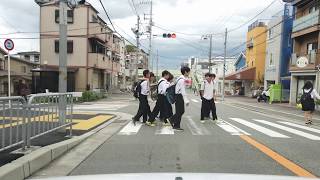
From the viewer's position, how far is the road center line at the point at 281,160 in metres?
6.49

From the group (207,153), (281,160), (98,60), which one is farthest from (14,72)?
(281,160)

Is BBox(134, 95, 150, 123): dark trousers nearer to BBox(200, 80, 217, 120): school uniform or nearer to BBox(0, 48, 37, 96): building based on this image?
BBox(200, 80, 217, 120): school uniform

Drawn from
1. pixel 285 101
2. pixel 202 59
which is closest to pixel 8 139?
pixel 285 101

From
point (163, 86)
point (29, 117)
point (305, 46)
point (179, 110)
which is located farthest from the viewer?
point (305, 46)

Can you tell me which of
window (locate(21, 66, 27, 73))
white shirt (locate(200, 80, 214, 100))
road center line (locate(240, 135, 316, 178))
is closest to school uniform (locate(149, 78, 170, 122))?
white shirt (locate(200, 80, 214, 100))

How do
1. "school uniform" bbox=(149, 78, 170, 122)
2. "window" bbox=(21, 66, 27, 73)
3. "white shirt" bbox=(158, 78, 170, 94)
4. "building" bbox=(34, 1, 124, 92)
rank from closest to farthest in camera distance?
"white shirt" bbox=(158, 78, 170, 94)
"school uniform" bbox=(149, 78, 170, 122)
"building" bbox=(34, 1, 124, 92)
"window" bbox=(21, 66, 27, 73)

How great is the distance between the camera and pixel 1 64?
41.9 metres

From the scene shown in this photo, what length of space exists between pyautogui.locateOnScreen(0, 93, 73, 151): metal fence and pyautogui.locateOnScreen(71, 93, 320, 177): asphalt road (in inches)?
43.4

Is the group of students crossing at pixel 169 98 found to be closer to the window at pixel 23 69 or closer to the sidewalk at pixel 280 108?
the sidewalk at pixel 280 108

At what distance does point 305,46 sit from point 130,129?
25.3 m

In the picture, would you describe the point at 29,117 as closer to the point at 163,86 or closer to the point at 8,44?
the point at 163,86

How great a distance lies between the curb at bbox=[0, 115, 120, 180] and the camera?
18.1 feet

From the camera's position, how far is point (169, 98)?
1189cm

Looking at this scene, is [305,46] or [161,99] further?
[305,46]
